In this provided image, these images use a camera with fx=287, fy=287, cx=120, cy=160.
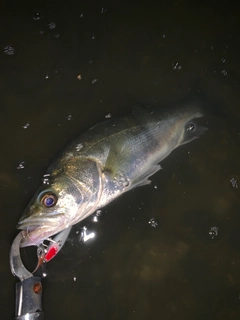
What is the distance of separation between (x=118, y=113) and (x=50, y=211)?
143cm

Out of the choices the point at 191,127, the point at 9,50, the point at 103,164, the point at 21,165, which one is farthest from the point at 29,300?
the point at 9,50

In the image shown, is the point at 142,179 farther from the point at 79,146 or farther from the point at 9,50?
the point at 9,50

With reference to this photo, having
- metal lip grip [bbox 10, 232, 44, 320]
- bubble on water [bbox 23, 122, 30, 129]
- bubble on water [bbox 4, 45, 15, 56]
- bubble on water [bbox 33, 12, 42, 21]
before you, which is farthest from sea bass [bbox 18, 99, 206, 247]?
bubble on water [bbox 33, 12, 42, 21]

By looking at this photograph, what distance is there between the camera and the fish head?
2098 mm

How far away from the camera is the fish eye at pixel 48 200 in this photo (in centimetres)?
213

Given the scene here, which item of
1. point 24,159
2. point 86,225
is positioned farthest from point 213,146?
point 24,159

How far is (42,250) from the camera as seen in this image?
2.29 m

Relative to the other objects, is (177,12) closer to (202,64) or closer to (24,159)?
(202,64)

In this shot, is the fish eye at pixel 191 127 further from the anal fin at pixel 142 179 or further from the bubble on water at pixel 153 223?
the bubble on water at pixel 153 223

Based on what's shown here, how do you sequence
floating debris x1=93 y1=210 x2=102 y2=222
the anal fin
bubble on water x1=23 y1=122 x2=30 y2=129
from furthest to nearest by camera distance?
bubble on water x1=23 y1=122 x2=30 y2=129, floating debris x1=93 y1=210 x2=102 y2=222, the anal fin

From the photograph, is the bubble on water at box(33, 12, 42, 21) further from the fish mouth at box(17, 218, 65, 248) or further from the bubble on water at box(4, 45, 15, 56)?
the fish mouth at box(17, 218, 65, 248)

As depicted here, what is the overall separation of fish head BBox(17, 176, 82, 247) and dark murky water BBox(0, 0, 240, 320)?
54 centimetres

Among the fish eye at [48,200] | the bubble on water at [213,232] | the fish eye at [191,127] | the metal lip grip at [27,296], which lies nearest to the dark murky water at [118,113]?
the bubble on water at [213,232]

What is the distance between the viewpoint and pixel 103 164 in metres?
2.45
